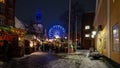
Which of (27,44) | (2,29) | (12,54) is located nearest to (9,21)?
(27,44)

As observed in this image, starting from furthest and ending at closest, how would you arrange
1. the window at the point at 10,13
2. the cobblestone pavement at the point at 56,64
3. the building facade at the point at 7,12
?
the window at the point at 10,13
the building facade at the point at 7,12
the cobblestone pavement at the point at 56,64

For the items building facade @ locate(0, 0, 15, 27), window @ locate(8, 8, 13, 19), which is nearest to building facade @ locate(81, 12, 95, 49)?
building facade @ locate(0, 0, 15, 27)

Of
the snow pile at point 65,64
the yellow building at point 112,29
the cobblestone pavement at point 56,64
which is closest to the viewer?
the yellow building at point 112,29

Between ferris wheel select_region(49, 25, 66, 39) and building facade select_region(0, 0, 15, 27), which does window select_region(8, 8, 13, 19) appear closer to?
building facade select_region(0, 0, 15, 27)

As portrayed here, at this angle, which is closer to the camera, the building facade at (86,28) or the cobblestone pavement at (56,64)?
the cobblestone pavement at (56,64)

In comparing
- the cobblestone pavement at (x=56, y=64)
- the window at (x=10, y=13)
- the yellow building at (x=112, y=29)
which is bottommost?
the cobblestone pavement at (x=56, y=64)

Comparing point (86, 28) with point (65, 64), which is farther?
point (86, 28)

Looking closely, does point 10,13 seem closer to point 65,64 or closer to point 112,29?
point 112,29

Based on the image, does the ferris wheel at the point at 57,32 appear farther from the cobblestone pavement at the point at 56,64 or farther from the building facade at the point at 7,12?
the cobblestone pavement at the point at 56,64

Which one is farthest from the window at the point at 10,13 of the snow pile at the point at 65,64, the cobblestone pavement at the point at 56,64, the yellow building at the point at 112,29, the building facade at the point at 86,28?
the building facade at the point at 86,28

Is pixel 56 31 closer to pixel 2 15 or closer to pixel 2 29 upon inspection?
pixel 2 15

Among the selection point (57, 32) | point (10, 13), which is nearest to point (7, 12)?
point (10, 13)

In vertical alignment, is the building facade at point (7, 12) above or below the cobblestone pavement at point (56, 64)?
above

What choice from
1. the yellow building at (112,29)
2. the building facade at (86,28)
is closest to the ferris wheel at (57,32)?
the building facade at (86,28)
